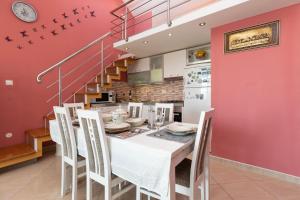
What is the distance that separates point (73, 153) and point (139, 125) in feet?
2.35

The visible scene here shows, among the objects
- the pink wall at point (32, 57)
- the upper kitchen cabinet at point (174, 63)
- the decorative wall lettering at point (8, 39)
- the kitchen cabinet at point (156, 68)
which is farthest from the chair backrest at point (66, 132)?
the kitchen cabinet at point (156, 68)

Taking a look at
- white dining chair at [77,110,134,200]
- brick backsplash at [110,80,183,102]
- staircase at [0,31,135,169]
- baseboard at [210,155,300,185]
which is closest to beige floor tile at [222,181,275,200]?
baseboard at [210,155,300,185]

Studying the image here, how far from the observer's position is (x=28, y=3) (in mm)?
3217

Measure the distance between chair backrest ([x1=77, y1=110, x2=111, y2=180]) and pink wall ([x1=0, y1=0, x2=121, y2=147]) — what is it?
2.45m

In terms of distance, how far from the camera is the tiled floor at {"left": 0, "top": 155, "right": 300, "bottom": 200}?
182 centimetres

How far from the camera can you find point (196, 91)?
3.39 metres

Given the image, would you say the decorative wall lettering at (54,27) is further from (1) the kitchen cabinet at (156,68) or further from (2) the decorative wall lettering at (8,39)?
(1) the kitchen cabinet at (156,68)

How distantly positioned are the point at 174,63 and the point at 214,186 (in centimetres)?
270

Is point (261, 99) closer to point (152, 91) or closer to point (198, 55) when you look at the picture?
point (198, 55)

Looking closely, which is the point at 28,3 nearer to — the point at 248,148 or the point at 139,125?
the point at 139,125

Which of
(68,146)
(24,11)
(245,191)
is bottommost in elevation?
(245,191)

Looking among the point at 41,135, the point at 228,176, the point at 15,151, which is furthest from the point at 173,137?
the point at 15,151

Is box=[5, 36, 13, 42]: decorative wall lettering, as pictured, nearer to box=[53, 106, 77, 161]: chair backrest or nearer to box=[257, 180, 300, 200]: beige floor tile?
box=[53, 106, 77, 161]: chair backrest

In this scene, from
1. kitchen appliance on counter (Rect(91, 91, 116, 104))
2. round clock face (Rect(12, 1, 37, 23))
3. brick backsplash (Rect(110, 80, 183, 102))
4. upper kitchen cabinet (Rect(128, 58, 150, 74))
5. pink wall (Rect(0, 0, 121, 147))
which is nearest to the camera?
pink wall (Rect(0, 0, 121, 147))
